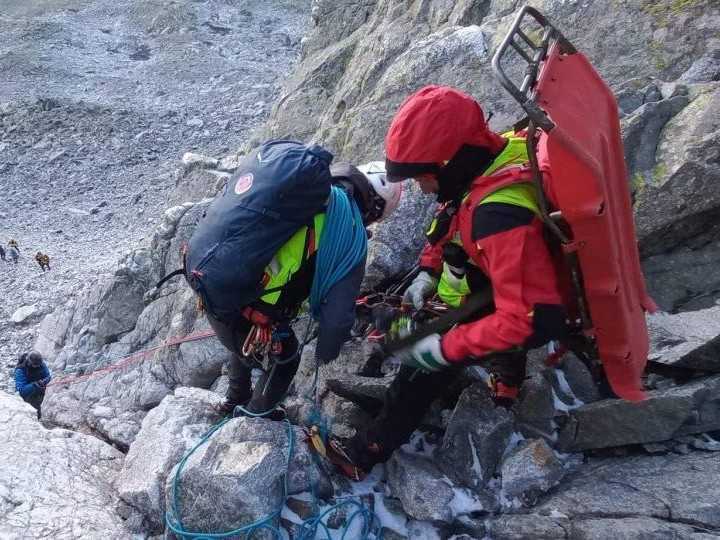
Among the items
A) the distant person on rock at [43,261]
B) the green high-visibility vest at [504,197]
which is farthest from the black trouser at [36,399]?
the distant person on rock at [43,261]

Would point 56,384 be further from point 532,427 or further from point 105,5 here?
point 105,5

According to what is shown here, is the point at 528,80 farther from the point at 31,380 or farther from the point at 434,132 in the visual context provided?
the point at 31,380

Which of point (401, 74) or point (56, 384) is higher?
point (401, 74)

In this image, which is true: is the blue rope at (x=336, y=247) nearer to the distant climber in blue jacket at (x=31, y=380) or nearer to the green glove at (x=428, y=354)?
the green glove at (x=428, y=354)

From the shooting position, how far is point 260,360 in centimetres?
429

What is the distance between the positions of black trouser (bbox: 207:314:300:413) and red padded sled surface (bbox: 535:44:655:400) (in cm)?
208

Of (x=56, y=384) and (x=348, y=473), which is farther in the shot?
(x=56, y=384)

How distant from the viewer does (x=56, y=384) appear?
26.0ft

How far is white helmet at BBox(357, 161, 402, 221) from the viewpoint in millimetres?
4441

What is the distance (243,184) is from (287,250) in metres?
0.50

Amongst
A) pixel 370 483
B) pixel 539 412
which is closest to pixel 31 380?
pixel 370 483

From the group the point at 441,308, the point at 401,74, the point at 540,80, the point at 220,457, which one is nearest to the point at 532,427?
the point at 441,308

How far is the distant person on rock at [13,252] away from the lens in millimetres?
16250

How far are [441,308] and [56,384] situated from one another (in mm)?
6128
